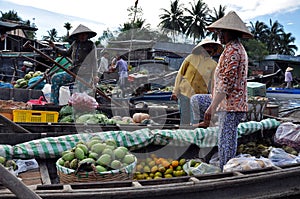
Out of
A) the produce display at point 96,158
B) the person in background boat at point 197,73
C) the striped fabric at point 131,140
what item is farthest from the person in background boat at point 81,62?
the produce display at point 96,158

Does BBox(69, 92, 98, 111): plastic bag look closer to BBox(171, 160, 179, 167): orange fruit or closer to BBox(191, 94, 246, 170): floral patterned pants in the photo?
BBox(171, 160, 179, 167): orange fruit

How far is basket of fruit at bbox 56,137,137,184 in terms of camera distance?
2441 mm

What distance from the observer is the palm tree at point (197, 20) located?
146ft

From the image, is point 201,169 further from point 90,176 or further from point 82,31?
point 82,31

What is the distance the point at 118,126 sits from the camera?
3990mm

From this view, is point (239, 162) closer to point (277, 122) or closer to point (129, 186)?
point (129, 186)

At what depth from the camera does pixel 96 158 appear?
2.69m

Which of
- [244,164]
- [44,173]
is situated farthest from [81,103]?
[244,164]

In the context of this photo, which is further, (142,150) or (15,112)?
(15,112)

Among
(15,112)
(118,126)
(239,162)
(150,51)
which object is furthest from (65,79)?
(150,51)

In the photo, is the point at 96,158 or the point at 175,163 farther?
the point at 175,163

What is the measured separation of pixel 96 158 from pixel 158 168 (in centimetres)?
93

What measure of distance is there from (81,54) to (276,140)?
3549 mm

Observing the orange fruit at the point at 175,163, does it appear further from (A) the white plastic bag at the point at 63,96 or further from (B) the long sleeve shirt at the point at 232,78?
(A) the white plastic bag at the point at 63,96
